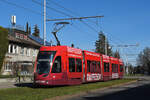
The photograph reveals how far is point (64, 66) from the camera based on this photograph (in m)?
19.1

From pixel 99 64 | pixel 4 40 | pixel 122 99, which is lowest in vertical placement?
pixel 122 99

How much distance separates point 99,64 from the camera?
1044 inches

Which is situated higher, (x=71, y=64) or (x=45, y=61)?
(x=45, y=61)

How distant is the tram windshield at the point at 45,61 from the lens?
18.2 metres

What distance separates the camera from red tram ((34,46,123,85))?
18141 millimetres

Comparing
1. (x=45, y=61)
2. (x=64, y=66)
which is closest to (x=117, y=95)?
(x=64, y=66)

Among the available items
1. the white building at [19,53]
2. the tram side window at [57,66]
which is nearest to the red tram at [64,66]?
the tram side window at [57,66]

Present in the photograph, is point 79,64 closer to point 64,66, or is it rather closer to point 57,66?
point 64,66

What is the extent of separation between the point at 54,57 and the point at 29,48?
2612cm

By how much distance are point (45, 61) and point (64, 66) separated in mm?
1721

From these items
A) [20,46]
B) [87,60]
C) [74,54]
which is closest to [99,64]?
[87,60]

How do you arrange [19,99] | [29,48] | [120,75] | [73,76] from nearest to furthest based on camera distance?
[19,99]
[73,76]
[120,75]
[29,48]

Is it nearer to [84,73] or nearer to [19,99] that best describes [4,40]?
[84,73]

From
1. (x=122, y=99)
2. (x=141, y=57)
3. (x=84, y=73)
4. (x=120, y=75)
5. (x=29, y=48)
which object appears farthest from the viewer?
(x=141, y=57)
